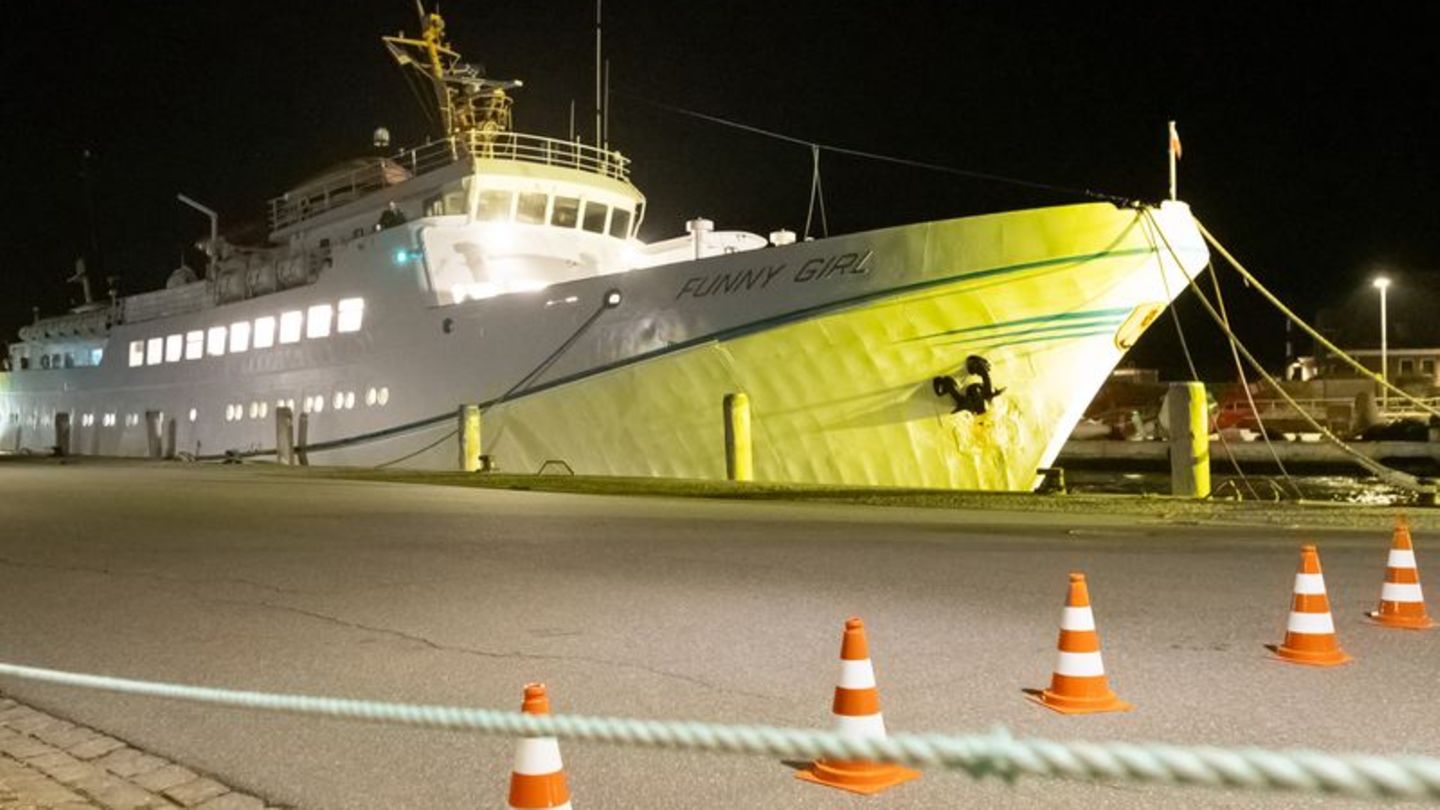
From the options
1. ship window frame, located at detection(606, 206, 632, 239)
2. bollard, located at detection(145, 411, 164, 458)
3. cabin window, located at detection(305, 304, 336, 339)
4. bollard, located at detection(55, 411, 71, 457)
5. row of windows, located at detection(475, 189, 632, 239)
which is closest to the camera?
row of windows, located at detection(475, 189, 632, 239)

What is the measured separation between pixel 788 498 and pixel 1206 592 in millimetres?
6658

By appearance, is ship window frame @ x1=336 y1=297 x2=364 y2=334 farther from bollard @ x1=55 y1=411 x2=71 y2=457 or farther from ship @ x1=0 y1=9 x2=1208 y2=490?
bollard @ x1=55 y1=411 x2=71 y2=457

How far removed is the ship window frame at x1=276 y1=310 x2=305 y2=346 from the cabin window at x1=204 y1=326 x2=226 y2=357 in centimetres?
324

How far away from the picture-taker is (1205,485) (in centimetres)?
1350

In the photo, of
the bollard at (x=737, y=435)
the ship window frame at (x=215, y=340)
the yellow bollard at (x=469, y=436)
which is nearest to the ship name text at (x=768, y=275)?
the bollard at (x=737, y=435)

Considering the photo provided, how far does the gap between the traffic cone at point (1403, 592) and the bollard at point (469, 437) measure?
14.4 metres

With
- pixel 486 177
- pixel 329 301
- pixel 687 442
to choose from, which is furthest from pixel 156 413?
pixel 687 442

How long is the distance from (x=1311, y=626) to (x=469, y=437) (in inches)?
582

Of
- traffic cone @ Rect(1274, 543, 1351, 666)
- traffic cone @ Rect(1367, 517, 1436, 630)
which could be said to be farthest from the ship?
traffic cone @ Rect(1274, 543, 1351, 666)

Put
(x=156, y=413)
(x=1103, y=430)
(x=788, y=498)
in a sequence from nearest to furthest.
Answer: (x=788, y=498) < (x=156, y=413) < (x=1103, y=430)

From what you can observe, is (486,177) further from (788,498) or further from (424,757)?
(424,757)

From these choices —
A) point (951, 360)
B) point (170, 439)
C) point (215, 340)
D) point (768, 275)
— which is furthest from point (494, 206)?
point (170, 439)

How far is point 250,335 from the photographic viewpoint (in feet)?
83.3

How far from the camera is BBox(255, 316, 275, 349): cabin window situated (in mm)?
24570
